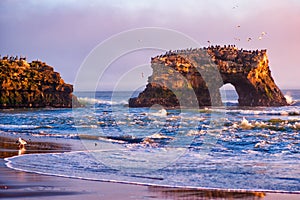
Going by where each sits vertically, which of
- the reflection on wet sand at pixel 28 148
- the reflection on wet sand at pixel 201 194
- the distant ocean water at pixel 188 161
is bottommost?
the reflection on wet sand at pixel 201 194

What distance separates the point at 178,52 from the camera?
64.3 metres

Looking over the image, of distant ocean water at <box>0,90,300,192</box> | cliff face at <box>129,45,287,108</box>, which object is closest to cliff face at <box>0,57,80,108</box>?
cliff face at <box>129,45,287,108</box>

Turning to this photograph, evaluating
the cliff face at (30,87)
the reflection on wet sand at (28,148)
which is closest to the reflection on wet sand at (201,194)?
the reflection on wet sand at (28,148)

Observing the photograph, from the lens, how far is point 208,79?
207ft

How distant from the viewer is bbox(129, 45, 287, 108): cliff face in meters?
60.2

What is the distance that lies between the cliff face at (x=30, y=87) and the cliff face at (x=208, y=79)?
9045 mm

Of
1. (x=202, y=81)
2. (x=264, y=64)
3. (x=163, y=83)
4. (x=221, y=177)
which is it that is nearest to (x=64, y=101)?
(x=163, y=83)

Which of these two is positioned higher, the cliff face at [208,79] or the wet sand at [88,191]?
the cliff face at [208,79]

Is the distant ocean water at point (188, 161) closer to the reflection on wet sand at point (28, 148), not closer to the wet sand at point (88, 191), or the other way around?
the wet sand at point (88, 191)

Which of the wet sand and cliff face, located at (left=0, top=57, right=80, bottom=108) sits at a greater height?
cliff face, located at (left=0, top=57, right=80, bottom=108)

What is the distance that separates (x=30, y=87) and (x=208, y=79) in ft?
73.1

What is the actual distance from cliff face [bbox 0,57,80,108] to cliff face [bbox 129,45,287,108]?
29.7 ft

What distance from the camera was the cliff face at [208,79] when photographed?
6025 centimetres

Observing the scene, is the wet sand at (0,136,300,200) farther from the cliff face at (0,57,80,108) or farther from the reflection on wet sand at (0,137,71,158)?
the cliff face at (0,57,80,108)
